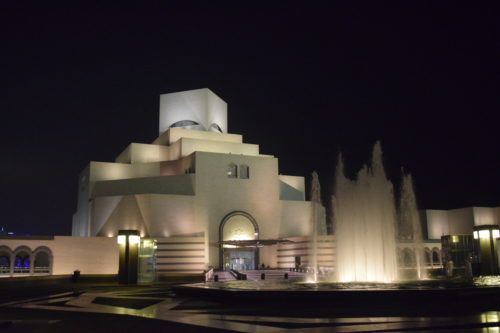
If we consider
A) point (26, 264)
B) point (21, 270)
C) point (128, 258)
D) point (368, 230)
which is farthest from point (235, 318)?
point (26, 264)

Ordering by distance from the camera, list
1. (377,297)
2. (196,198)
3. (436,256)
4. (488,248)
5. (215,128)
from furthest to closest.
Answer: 1. (215,128)
2. (436,256)
3. (196,198)
4. (488,248)
5. (377,297)

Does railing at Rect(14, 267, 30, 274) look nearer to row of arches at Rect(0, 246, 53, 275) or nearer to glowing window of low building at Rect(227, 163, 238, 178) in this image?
row of arches at Rect(0, 246, 53, 275)

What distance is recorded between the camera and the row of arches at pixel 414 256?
42938 mm

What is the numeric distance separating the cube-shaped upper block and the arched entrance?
1091 centimetres

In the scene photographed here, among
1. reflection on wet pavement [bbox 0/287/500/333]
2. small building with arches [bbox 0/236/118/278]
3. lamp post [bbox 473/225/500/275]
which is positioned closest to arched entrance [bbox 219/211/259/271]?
small building with arches [bbox 0/236/118/278]

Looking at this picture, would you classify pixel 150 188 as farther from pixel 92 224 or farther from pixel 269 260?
pixel 269 260

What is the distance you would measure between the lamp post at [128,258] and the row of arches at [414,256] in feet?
86.2

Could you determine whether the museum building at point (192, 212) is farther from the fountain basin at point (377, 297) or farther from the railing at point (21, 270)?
the fountain basin at point (377, 297)

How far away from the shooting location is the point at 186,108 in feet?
160

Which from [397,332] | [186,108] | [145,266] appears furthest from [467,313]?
[186,108]

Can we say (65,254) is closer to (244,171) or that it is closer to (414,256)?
(244,171)

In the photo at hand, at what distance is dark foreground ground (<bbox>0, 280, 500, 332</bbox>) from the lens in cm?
942

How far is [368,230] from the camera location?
22.4 m

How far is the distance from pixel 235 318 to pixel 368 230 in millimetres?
13056
